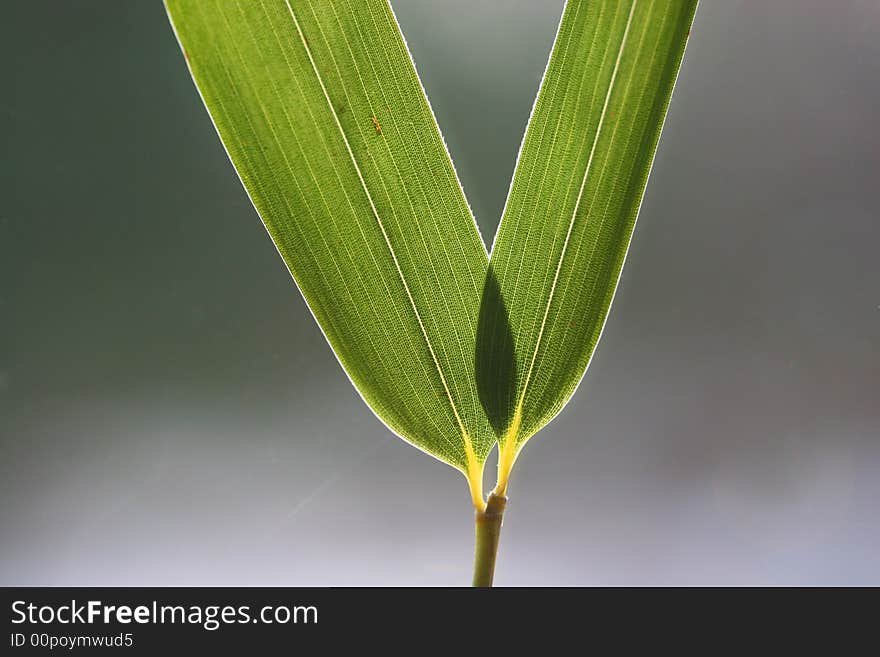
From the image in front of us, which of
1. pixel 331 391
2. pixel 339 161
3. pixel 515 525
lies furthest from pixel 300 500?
pixel 339 161

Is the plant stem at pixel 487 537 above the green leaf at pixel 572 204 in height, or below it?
below

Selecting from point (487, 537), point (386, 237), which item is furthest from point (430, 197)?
point (487, 537)
